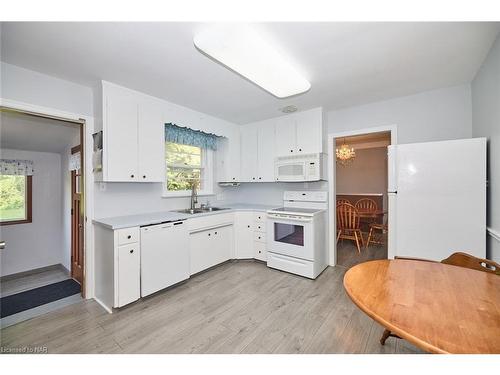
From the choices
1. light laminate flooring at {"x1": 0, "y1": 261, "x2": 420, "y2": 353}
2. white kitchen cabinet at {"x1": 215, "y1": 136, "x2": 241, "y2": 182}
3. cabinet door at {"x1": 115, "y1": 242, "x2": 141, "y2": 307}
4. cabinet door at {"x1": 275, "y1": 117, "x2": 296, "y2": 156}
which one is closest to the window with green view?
white kitchen cabinet at {"x1": 215, "y1": 136, "x2": 241, "y2": 182}

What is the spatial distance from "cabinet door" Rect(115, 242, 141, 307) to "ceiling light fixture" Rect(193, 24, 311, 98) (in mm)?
1883

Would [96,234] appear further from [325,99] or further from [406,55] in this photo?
[406,55]

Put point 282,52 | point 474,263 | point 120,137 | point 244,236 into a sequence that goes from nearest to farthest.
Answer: point 474,263 → point 282,52 → point 120,137 → point 244,236

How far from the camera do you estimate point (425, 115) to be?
250cm

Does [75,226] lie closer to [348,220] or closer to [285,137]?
[285,137]

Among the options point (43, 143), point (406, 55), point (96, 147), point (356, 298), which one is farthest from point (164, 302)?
point (406, 55)

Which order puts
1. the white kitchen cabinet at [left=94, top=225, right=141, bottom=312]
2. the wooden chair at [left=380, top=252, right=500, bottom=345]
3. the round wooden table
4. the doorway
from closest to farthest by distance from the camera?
1. the round wooden table
2. the wooden chair at [left=380, top=252, right=500, bottom=345]
3. the white kitchen cabinet at [left=94, top=225, right=141, bottom=312]
4. the doorway

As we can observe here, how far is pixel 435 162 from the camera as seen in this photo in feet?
6.27

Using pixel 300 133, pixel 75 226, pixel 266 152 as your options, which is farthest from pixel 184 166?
pixel 300 133

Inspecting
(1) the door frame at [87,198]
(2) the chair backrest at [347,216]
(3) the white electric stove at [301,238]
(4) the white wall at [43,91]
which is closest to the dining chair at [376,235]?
(2) the chair backrest at [347,216]

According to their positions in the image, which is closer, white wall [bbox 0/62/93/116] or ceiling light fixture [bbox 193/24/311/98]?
ceiling light fixture [bbox 193/24/311/98]

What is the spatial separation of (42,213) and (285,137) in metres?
3.94

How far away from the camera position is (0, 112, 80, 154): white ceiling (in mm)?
2429

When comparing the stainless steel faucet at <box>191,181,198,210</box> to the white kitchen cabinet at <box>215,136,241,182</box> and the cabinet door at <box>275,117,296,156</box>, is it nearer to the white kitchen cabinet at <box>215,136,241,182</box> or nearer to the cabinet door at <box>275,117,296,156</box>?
the white kitchen cabinet at <box>215,136,241,182</box>
